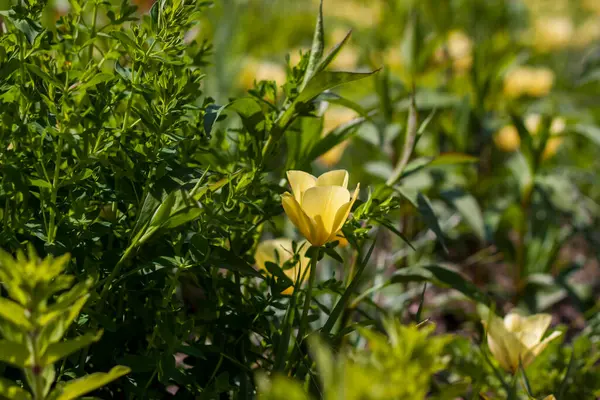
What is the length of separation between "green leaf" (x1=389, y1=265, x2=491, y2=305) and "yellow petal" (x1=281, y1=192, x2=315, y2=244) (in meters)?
0.38

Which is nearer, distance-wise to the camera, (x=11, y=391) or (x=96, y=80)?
(x=11, y=391)

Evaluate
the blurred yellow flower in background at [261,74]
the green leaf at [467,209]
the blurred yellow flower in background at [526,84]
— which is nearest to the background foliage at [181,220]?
the green leaf at [467,209]

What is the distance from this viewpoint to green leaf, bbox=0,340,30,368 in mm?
630

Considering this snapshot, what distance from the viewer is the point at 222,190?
2.93 feet

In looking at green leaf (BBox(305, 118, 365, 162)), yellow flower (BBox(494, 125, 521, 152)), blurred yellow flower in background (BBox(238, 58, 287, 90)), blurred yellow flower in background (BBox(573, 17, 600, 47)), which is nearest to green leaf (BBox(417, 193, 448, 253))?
green leaf (BBox(305, 118, 365, 162))

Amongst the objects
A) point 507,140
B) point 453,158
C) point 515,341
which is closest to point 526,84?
point 507,140

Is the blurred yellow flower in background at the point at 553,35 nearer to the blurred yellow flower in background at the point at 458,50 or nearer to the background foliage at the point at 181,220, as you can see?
the blurred yellow flower in background at the point at 458,50

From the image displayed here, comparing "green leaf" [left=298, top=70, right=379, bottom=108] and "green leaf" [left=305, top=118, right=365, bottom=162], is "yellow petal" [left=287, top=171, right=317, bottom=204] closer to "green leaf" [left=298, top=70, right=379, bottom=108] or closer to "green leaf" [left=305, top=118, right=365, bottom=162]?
"green leaf" [left=298, top=70, right=379, bottom=108]

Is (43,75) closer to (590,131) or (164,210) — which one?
(164,210)

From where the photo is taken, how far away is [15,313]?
0.63 m

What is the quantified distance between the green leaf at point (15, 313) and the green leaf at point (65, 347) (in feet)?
0.09

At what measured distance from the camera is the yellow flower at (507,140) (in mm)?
2299

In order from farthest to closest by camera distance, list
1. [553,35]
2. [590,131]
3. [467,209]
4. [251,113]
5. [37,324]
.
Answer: [553,35]
[590,131]
[467,209]
[251,113]
[37,324]

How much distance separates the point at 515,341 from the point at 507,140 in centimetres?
132
